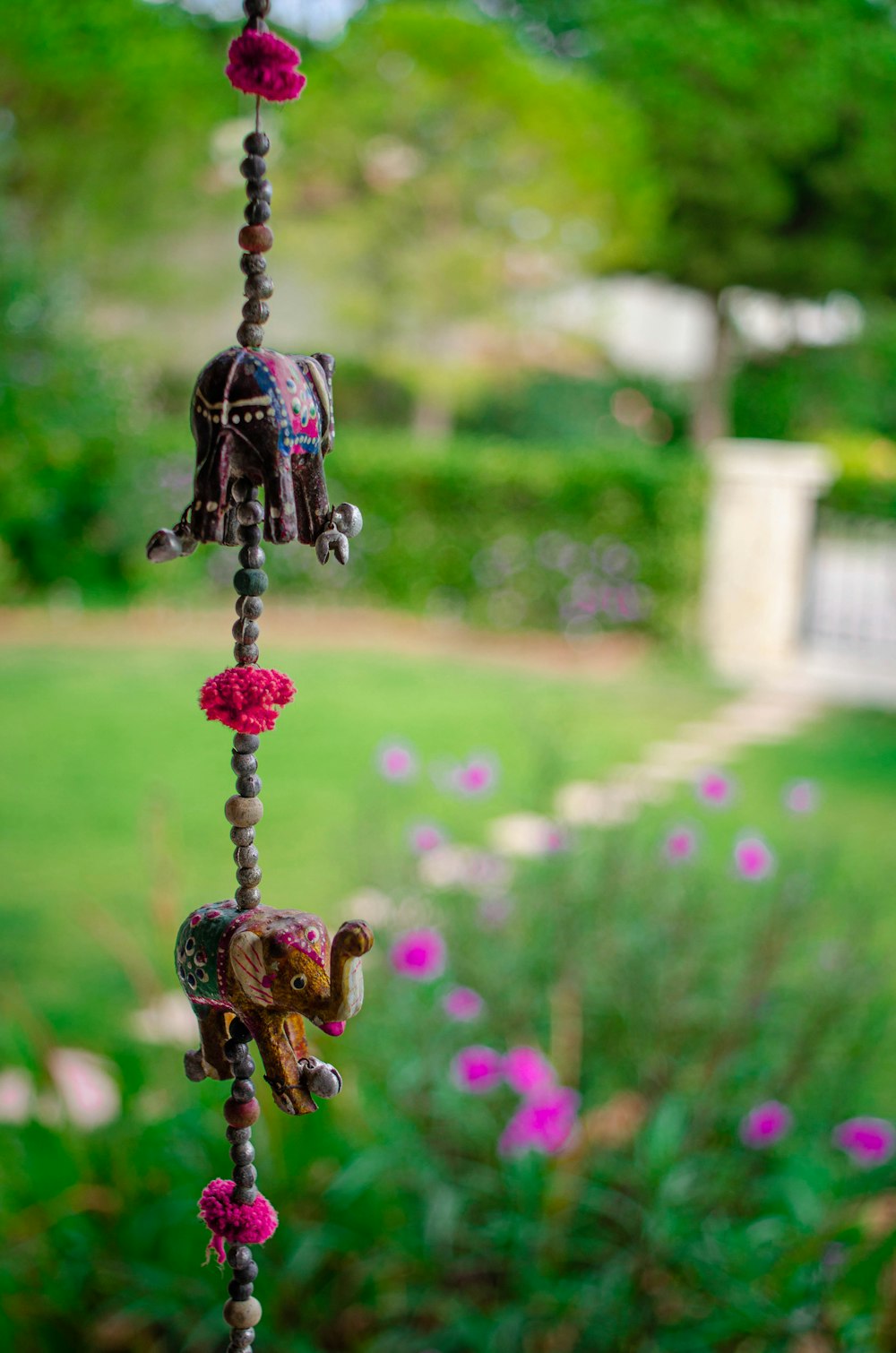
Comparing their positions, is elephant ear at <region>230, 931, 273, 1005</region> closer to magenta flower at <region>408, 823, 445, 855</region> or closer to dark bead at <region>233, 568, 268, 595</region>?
dark bead at <region>233, 568, 268, 595</region>

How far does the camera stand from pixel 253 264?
0.46 metres

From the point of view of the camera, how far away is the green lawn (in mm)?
3463

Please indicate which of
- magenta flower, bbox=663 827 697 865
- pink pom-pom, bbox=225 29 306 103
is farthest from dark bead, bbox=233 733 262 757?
magenta flower, bbox=663 827 697 865

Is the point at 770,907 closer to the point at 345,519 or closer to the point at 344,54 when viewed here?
the point at 345,519

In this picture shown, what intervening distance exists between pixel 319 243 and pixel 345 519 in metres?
11.1

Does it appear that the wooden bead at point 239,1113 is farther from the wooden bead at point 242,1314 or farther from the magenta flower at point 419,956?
the magenta flower at point 419,956

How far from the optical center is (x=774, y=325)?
1795 cm

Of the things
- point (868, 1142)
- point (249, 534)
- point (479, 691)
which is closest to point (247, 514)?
point (249, 534)

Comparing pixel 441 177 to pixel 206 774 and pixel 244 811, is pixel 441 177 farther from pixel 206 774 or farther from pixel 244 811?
pixel 244 811

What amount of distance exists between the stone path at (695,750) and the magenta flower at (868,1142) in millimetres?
1051

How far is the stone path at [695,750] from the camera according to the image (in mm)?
4535

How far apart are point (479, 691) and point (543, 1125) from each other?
18.2 ft

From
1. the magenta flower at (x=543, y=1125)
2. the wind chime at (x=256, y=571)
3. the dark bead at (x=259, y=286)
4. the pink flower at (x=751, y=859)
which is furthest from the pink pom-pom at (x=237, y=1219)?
the pink flower at (x=751, y=859)

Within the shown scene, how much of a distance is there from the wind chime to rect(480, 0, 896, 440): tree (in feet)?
44.4
